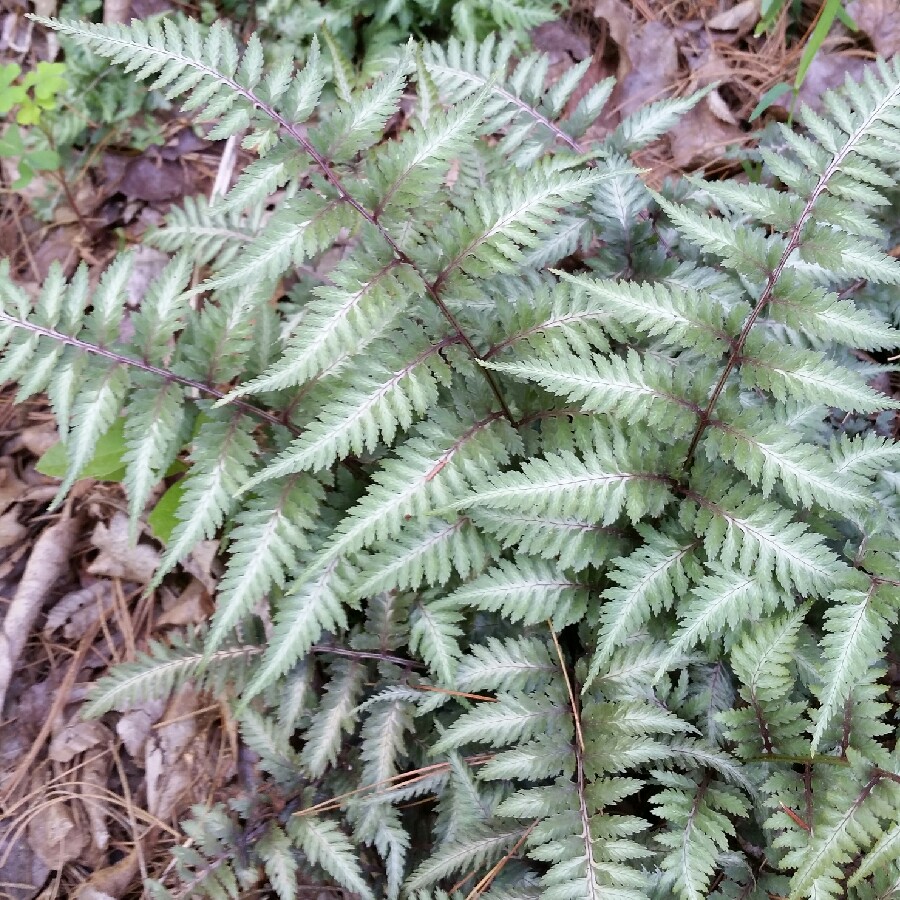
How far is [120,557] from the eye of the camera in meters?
3.12

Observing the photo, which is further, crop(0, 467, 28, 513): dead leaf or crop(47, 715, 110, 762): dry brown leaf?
crop(0, 467, 28, 513): dead leaf

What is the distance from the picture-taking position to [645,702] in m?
Result: 2.14

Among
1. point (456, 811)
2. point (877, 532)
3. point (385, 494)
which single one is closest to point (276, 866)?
point (456, 811)

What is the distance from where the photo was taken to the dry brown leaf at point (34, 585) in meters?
2.99

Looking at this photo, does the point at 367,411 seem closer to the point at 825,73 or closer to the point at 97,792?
the point at 97,792

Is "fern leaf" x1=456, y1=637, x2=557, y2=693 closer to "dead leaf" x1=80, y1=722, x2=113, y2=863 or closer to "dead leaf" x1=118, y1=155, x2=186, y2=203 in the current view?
"dead leaf" x1=80, y1=722, x2=113, y2=863

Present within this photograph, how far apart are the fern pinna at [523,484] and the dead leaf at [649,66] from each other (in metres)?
0.81

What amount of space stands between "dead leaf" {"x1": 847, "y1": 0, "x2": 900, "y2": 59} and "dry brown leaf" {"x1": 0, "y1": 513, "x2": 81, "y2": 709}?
3955 mm

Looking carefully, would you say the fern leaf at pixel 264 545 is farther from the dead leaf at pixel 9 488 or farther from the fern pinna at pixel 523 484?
the dead leaf at pixel 9 488

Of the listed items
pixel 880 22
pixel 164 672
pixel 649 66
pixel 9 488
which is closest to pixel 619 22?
pixel 649 66

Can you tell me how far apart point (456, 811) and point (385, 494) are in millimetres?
1023

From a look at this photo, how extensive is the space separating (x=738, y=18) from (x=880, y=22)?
0.57m

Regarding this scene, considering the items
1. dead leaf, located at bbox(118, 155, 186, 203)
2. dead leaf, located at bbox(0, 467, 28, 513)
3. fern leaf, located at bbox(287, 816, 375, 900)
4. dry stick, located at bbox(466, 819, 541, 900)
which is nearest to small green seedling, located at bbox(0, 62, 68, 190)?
dead leaf, located at bbox(118, 155, 186, 203)

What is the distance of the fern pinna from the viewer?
1915mm
